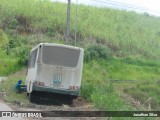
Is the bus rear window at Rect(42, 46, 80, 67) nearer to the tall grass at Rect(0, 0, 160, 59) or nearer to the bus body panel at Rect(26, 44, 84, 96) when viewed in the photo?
the bus body panel at Rect(26, 44, 84, 96)

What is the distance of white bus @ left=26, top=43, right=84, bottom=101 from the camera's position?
1938 centimetres

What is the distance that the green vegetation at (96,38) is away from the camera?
148 ft

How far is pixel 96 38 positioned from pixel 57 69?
4087cm

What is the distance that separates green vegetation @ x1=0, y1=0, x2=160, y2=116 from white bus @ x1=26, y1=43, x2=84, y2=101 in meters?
16.9

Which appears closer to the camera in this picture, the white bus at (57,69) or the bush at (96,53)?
the white bus at (57,69)

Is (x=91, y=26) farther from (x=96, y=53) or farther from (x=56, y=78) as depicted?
(x=56, y=78)

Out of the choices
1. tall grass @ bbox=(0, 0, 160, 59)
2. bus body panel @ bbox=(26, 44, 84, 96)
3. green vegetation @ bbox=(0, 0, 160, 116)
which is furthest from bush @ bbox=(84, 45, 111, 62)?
bus body panel @ bbox=(26, 44, 84, 96)

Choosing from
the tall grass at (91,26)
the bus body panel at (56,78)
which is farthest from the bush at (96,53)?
the bus body panel at (56,78)

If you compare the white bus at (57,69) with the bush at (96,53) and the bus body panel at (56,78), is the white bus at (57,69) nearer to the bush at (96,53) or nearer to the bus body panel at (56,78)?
the bus body panel at (56,78)

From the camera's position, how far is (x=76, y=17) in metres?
60.2

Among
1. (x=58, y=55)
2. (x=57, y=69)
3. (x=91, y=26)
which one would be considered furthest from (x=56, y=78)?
(x=91, y=26)

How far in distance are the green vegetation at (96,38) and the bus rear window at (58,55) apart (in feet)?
56.0

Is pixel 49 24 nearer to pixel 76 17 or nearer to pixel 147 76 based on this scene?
pixel 76 17

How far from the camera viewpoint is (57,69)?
19.6 meters
